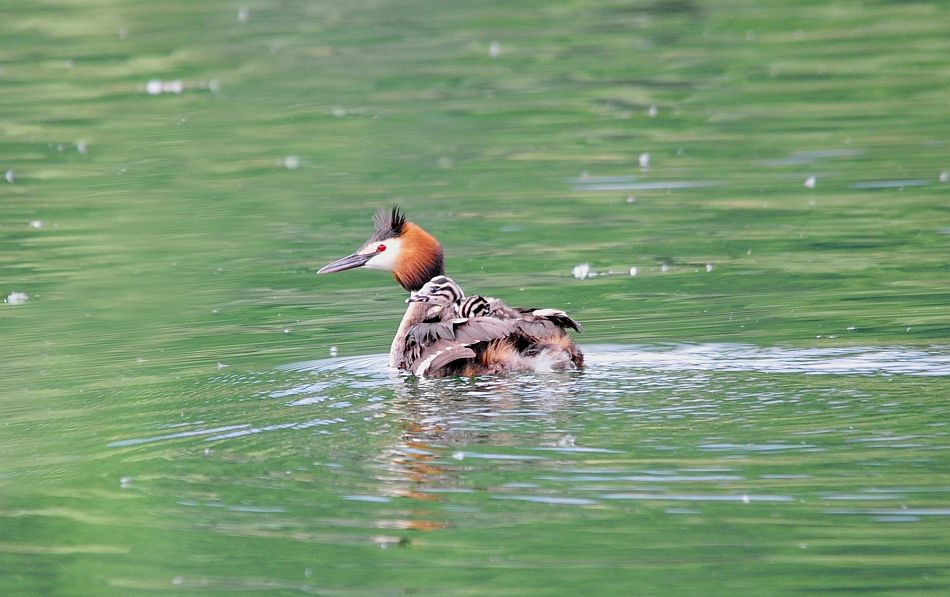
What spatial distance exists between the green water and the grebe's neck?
0.88 ft

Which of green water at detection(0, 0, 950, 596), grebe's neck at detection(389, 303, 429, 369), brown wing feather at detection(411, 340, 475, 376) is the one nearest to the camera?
green water at detection(0, 0, 950, 596)

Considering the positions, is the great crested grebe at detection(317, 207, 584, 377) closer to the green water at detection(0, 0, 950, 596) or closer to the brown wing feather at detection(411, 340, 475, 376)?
the brown wing feather at detection(411, 340, 475, 376)

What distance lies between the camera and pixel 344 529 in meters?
7.01

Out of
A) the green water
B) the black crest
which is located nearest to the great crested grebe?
the green water

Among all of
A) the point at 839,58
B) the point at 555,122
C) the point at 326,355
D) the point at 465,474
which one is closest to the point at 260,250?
the point at 326,355

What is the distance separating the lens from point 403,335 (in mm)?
10086

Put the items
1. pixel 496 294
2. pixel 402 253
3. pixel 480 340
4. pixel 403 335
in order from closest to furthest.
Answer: pixel 480 340
pixel 403 335
pixel 402 253
pixel 496 294

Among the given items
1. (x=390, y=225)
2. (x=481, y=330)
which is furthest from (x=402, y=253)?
(x=481, y=330)

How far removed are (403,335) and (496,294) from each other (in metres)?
2.26

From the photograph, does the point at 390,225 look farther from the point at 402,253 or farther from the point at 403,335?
the point at 403,335

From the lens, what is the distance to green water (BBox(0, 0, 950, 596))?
6871mm

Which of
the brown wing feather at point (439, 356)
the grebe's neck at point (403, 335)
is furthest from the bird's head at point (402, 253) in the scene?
the brown wing feather at point (439, 356)

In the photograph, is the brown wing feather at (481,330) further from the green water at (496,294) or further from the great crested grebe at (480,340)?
the green water at (496,294)

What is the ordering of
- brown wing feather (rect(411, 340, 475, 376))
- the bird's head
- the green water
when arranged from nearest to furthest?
the green water → brown wing feather (rect(411, 340, 475, 376)) → the bird's head
